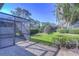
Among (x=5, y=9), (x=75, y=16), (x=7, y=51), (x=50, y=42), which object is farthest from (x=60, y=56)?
(x=5, y=9)

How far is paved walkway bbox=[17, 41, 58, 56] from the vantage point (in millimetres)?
1925

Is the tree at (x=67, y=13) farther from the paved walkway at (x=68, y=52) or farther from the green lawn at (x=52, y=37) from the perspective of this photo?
the paved walkway at (x=68, y=52)

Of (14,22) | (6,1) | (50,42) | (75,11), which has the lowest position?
(50,42)

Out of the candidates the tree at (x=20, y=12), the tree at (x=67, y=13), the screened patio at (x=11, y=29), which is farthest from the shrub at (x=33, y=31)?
the tree at (x=67, y=13)

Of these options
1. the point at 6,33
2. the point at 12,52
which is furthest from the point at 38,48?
the point at 6,33

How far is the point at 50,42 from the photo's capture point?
194 centimetres

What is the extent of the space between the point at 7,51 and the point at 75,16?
2.85 feet

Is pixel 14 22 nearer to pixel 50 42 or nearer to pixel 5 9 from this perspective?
pixel 5 9

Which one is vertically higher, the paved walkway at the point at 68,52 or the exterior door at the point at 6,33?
the exterior door at the point at 6,33

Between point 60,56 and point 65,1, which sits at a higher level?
point 65,1

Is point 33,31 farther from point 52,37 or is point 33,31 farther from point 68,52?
point 68,52

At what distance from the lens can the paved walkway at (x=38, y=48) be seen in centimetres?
192

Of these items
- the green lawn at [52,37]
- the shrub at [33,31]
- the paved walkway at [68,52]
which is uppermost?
the shrub at [33,31]

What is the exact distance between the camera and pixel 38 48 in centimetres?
195
